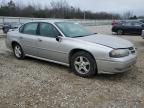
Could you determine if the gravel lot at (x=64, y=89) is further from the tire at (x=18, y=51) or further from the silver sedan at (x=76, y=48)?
the tire at (x=18, y=51)

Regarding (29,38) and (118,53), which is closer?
(118,53)

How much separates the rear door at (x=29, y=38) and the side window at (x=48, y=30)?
28 cm

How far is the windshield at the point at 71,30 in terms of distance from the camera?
6493 mm

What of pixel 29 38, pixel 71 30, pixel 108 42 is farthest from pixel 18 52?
pixel 108 42

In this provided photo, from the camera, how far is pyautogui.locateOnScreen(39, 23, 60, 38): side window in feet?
21.4

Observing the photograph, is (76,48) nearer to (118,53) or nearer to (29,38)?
(118,53)

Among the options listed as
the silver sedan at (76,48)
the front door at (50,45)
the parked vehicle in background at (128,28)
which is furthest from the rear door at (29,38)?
the parked vehicle in background at (128,28)

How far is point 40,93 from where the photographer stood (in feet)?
15.7

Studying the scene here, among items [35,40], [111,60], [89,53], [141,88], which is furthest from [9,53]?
[141,88]

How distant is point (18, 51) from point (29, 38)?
94cm

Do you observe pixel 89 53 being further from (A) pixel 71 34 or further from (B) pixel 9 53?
(B) pixel 9 53

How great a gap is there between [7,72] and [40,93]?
189 cm

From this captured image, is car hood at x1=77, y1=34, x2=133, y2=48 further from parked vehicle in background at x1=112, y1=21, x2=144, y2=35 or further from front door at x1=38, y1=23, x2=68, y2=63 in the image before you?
parked vehicle in background at x1=112, y1=21, x2=144, y2=35

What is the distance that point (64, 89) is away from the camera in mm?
5027
